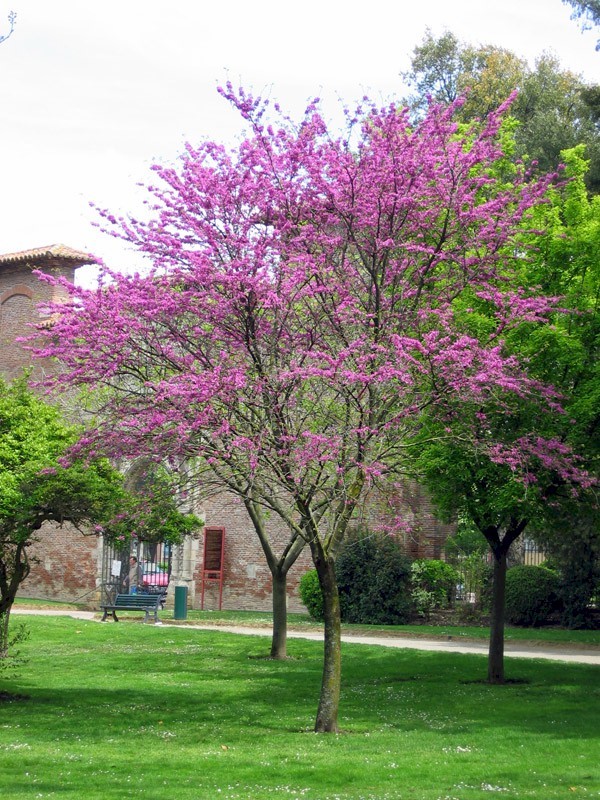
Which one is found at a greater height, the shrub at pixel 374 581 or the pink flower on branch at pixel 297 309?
the pink flower on branch at pixel 297 309

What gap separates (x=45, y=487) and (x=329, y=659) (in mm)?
4241

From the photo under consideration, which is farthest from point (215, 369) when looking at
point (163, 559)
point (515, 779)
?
point (163, 559)

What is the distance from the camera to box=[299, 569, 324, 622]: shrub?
29219mm

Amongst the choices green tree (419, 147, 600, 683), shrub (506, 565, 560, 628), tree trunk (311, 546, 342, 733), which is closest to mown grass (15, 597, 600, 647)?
shrub (506, 565, 560, 628)

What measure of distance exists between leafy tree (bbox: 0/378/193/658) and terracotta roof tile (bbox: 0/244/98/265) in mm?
21367

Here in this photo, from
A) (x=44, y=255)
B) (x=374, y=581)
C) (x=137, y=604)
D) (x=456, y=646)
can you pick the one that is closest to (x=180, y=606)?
(x=137, y=604)

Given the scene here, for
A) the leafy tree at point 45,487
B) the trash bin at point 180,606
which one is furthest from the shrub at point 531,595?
the leafy tree at point 45,487

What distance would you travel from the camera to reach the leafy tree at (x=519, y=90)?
115 ft

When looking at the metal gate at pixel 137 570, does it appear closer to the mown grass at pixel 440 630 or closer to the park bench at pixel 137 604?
the park bench at pixel 137 604

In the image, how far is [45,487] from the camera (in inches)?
574

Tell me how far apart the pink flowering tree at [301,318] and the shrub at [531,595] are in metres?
14.1

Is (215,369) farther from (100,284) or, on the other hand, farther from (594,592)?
(594,592)

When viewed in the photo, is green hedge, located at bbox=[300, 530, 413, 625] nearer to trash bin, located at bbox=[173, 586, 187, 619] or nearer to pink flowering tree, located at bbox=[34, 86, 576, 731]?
trash bin, located at bbox=[173, 586, 187, 619]

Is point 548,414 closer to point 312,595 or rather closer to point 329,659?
point 329,659
